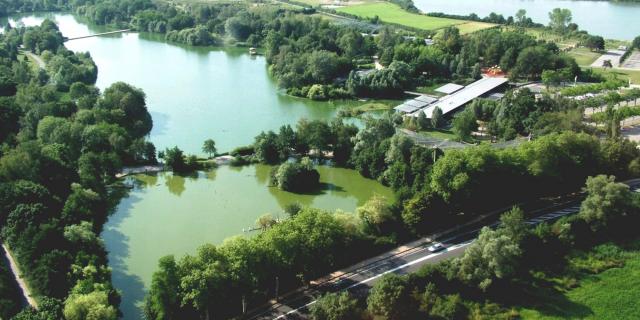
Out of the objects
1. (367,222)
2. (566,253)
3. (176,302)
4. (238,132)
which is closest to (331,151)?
(238,132)

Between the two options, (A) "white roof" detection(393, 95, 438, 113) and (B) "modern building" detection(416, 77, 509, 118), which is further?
(A) "white roof" detection(393, 95, 438, 113)

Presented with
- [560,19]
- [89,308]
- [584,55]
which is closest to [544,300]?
[89,308]

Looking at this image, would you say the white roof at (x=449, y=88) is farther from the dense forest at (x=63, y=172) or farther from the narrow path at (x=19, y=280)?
the narrow path at (x=19, y=280)

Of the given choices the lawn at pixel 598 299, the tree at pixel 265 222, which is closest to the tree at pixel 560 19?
the lawn at pixel 598 299

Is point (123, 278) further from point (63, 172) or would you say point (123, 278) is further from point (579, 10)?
point (579, 10)

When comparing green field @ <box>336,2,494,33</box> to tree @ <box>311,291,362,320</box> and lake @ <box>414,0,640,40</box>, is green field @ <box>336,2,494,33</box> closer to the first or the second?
lake @ <box>414,0,640,40</box>

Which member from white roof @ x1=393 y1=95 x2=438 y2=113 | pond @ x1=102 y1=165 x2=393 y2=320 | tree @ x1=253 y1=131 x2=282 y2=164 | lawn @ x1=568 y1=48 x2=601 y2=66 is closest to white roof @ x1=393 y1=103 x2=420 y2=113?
white roof @ x1=393 y1=95 x2=438 y2=113

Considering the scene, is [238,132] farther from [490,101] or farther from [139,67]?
[139,67]
